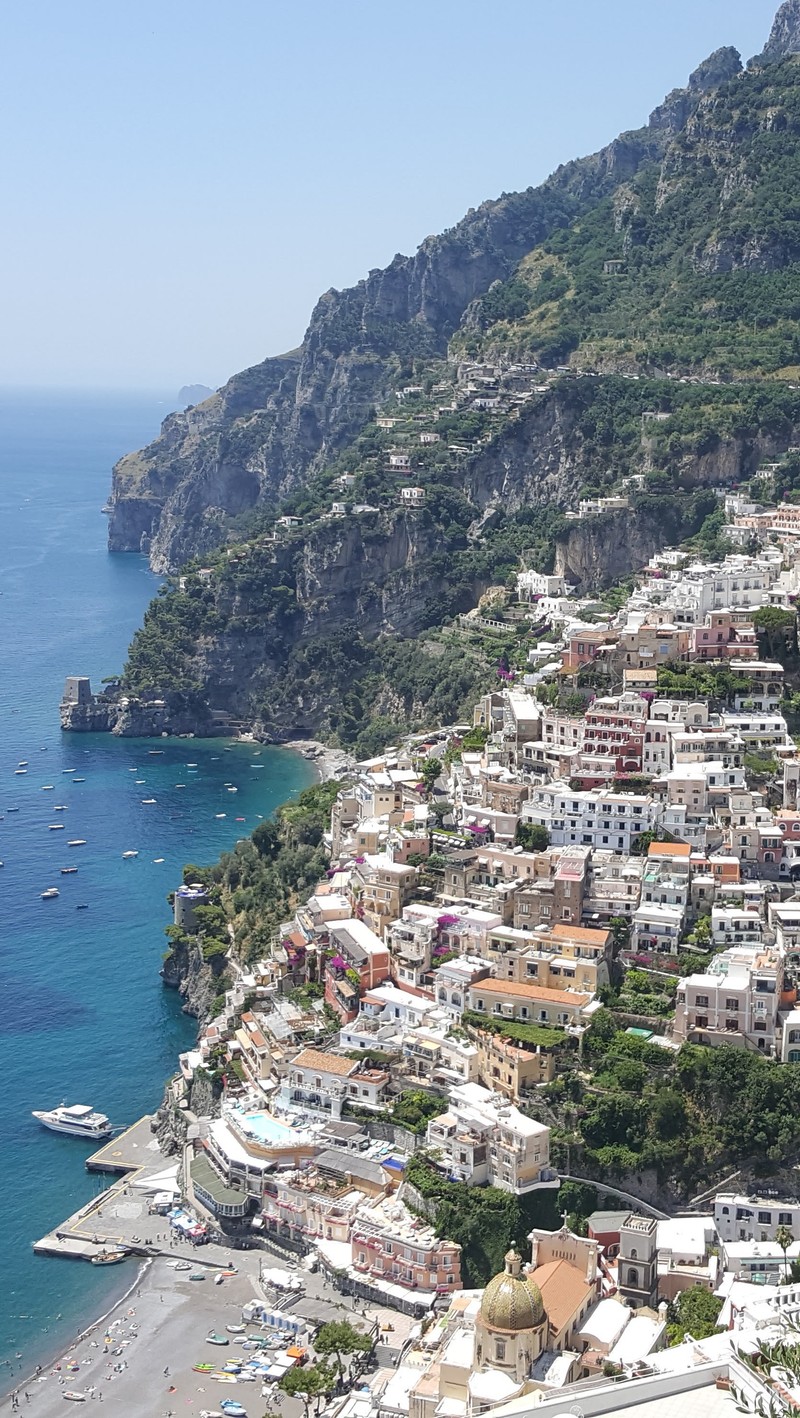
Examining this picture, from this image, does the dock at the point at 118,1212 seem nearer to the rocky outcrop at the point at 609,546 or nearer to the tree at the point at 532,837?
the tree at the point at 532,837

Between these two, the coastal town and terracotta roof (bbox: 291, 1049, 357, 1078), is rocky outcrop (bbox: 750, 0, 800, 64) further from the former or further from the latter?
terracotta roof (bbox: 291, 1049, 357, 1078)

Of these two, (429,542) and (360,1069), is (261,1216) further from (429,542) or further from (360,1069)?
(429,542)

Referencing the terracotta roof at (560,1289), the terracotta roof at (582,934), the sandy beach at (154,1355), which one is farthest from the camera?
the terracotta roof at (582,934)

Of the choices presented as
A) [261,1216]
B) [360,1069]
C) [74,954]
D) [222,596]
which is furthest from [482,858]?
[222,596]

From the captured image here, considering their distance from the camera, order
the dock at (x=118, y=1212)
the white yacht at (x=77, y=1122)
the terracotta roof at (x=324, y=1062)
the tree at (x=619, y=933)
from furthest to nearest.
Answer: the white yacht at (x=77, y=1122) → the tree at (x=619, y=933) → the terracotta roof at (x=324, y=1062) → the dock at (x=118, y=1212)

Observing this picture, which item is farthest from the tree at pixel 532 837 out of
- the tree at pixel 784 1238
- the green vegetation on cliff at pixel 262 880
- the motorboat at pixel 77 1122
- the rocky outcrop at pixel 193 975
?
the tree at pixel 784 1238

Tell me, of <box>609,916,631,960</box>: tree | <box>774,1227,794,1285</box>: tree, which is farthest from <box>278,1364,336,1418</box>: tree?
<box>609,916,631,960</box>: tree

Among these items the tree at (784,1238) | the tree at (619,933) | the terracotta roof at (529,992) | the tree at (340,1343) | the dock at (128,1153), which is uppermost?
the tree at (619,933)
